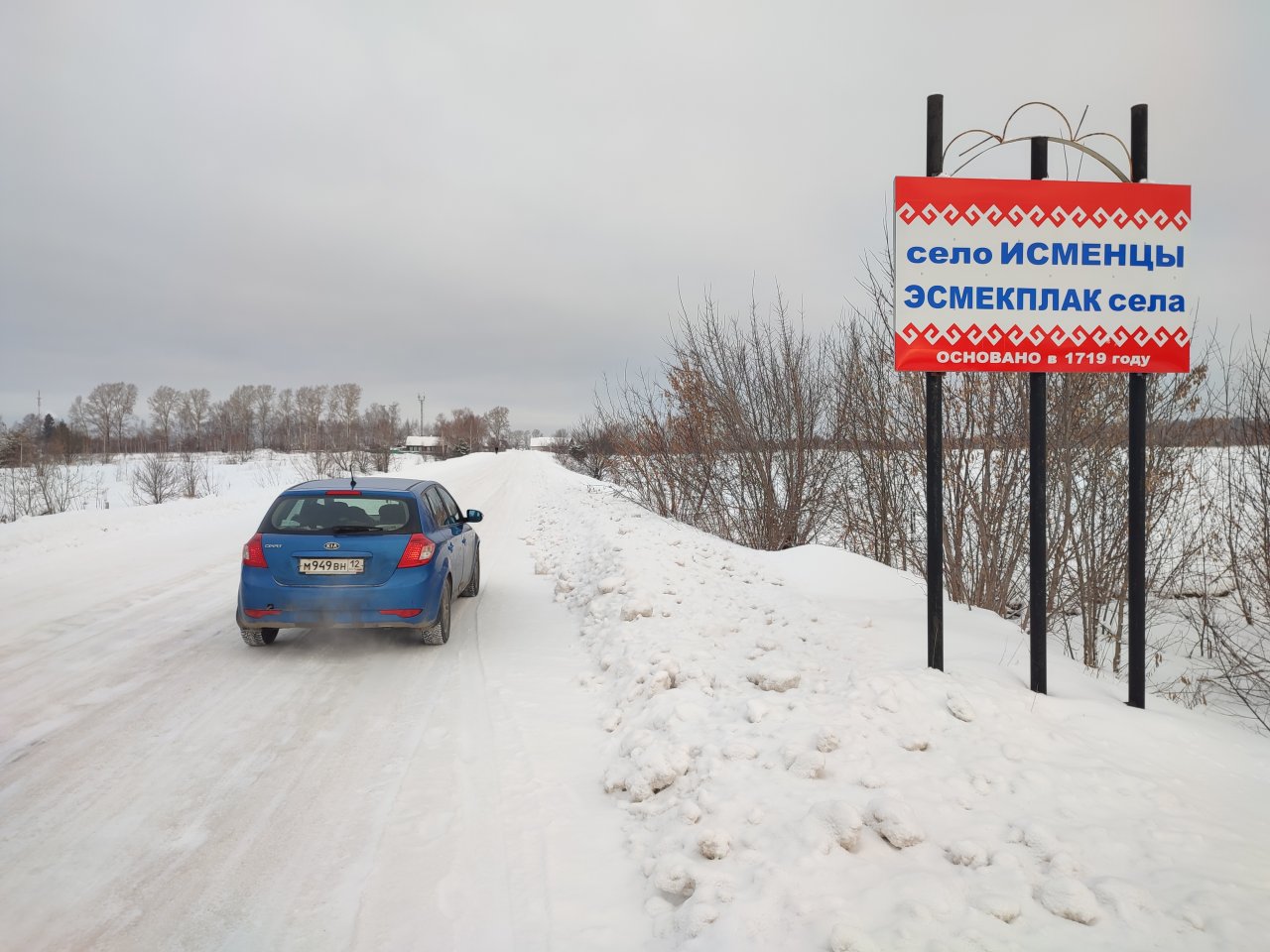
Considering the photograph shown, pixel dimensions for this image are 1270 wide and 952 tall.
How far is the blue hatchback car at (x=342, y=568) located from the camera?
6.03 metres

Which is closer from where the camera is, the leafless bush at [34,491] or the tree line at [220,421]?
the leafless bush at [34,491]

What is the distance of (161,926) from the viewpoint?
2.63 m

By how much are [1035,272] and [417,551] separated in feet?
18.3

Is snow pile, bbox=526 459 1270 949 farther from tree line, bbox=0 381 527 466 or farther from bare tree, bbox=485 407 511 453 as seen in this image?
bare tree, bbox=485 407 511 453

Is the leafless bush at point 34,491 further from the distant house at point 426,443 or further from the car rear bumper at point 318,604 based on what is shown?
the distant house at point 426,443

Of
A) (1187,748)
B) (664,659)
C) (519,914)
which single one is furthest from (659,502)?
(519,914)

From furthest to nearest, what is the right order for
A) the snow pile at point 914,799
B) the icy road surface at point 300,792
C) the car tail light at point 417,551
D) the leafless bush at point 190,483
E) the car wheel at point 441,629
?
the leafless bush at point 190,483, the car wheel at point 441,629, the car tail light at point 417,551, the icy road surface at point 300,792, the snow pile at point 914,799

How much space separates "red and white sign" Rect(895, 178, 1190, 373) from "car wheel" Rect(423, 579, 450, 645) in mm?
4634

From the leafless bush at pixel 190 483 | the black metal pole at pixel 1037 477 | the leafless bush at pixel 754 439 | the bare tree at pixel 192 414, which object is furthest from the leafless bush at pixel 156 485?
the bare tree at pixel 192 414

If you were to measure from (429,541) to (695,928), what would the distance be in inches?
184

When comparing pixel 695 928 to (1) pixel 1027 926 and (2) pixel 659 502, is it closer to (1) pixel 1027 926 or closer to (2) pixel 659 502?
(1) pixel 1027 926

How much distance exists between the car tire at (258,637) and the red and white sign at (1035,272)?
6100 millimetres

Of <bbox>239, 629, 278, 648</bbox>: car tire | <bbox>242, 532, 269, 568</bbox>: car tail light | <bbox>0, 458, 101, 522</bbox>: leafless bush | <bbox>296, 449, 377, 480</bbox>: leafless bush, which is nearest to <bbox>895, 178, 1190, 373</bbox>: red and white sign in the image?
<bbox>242, 532, 269, 568</bbox>: car tail light

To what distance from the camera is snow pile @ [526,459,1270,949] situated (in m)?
2.50
